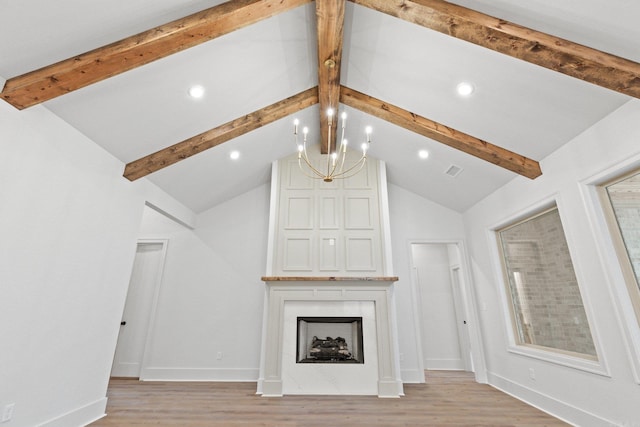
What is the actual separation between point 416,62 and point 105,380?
15.1ft

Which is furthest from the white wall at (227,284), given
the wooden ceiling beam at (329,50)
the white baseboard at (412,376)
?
the wooden ceiling beam at (329,50)

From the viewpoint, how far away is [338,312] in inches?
167

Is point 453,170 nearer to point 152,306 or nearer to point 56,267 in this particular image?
point 56,267

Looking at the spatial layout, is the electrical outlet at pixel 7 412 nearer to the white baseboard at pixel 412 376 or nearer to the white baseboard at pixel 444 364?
the white baseboard at pixel 412 376

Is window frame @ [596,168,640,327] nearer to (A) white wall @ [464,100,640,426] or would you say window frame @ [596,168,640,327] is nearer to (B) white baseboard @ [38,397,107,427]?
(A) white wall @ [464,100,640,426]

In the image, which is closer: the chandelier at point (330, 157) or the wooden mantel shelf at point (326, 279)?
the chandelier at point (330, 157)

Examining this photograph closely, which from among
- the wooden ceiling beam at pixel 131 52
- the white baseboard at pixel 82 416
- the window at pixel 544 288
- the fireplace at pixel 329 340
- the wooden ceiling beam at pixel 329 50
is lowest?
the white baseboard at pixel 82 416

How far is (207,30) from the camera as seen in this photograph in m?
2.35

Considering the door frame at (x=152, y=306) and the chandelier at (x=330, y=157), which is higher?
the chandelier at (x=330, y=157)

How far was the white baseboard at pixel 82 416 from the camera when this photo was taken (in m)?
2.57

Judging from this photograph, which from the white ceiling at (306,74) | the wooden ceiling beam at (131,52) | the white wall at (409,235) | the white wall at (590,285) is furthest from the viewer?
the white wall at (409,235)

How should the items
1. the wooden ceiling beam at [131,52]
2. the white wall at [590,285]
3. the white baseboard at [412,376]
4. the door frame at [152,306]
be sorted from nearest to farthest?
the wooden ceiling beam at [131,52] < the white wall at [590,285] < the white baseboard at [412,376] < the door frame at [152,306]

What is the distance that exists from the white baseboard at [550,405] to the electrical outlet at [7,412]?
4.79 meters

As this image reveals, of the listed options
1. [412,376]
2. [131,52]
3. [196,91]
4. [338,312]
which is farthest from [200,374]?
[131,52]
